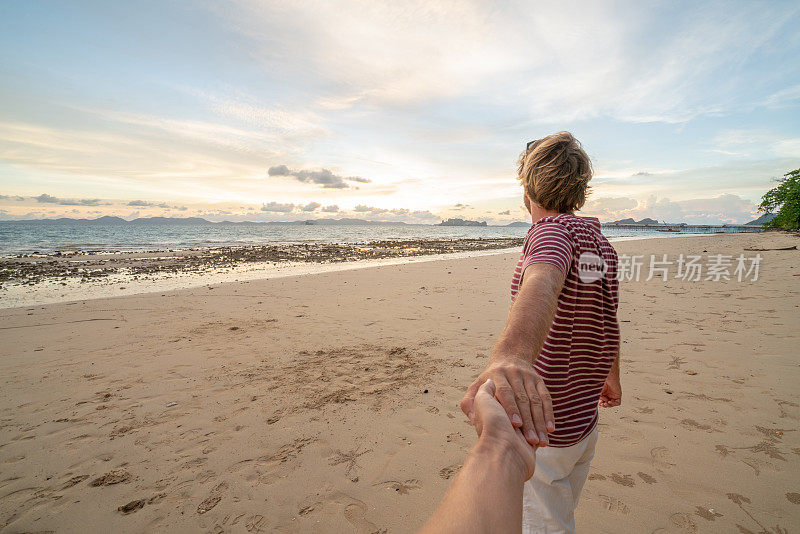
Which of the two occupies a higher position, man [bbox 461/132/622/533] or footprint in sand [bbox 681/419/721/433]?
man [bbox 461/132/622/533]

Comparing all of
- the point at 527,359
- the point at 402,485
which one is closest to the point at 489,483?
the point at 527,359

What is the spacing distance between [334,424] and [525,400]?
3738mm

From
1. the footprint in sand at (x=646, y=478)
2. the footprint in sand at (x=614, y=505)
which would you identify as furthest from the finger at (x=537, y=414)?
the footprint in sand at (x=646, y=478)

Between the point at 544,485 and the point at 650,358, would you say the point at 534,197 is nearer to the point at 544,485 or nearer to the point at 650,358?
the point at 544,485

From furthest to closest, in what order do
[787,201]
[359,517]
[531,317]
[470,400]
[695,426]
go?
[787,201] < [695,426] < [359,517] < [531,317] < [470,400]

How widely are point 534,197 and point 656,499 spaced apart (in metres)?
3.07

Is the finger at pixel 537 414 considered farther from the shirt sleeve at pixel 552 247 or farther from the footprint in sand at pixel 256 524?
the footprint in sand at pixel 256 524

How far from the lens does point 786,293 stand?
9711 mm

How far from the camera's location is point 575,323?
1672 millimetres

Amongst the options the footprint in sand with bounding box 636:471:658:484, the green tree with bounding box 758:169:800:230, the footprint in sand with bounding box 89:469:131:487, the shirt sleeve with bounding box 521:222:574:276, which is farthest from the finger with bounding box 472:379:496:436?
the green tree with bounding box 758:169:800:230

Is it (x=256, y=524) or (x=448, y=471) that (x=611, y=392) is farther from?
(x=256, y=524)

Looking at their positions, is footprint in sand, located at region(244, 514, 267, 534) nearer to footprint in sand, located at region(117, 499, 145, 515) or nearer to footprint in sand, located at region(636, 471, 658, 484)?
footprint in sand, located at region(117, 499, 145, 515)

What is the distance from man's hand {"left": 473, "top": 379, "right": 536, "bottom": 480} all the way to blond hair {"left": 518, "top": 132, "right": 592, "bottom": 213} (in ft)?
3.80

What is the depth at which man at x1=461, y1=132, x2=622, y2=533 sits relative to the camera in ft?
5.02
